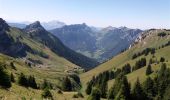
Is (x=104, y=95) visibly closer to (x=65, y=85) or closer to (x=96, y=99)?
(x=96, y=99)

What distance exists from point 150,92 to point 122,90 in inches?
1318

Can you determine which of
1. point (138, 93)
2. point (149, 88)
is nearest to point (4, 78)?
point (138, 93)

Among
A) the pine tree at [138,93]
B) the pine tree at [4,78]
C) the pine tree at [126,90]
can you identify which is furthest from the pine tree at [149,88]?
the pine tree at [4,78]

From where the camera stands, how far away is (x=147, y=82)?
142 m

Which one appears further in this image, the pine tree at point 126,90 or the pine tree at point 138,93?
the pine tree at point 138,93

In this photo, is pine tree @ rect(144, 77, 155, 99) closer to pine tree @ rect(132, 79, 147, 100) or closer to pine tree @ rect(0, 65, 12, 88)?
pine tree @ rect(132, 79, 147, 100)

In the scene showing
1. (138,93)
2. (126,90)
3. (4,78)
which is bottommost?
(138,93)

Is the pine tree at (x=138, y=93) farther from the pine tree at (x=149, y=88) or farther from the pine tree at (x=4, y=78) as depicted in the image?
the pine tree at (x=4, y=78)

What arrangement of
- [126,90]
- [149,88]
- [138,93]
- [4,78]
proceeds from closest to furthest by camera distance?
[4,78]
[126,90]
[138,93]
[149,88]

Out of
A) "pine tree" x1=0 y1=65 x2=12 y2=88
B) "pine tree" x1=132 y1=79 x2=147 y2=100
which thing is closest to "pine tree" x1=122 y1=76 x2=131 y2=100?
"pine tree" x1=132 y1=79 x2=147 y2=100

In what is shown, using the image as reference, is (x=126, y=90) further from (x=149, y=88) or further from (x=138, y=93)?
(x=149, y=88)

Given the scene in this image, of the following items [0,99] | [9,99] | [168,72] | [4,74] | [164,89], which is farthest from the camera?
[168,72]

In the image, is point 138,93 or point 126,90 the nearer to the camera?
point 126,90

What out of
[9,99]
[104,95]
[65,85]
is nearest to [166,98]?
[104,95]
